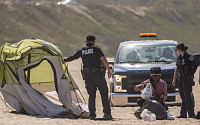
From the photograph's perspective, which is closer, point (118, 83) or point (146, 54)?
point (118, 83)

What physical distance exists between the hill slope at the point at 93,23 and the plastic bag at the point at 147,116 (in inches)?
1655

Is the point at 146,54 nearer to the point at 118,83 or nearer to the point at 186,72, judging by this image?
the point at 118,83

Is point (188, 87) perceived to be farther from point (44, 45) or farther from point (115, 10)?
point (115, 10)

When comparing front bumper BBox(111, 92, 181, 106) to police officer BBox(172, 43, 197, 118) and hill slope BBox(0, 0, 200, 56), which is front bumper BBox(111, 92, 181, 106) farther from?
hill slope BBox(0, 0, 200, 56)

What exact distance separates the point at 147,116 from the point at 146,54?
4.03 m

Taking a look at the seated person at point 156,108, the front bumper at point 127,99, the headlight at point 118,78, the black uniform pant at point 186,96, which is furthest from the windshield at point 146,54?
the seated person at point 156,108

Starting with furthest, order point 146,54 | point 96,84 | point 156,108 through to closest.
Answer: point 146,54
point 96,84
point 156,108

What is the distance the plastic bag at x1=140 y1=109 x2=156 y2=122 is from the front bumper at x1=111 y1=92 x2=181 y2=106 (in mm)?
1991

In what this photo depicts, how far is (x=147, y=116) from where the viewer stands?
9.02 m

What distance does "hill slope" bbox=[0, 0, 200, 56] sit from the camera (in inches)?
2552

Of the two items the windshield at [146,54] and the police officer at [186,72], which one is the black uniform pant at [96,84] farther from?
the windshield at [146,54]

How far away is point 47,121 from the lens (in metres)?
9.27

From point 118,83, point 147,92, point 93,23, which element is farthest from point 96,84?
point 93,23

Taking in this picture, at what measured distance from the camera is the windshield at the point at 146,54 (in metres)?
12.3
